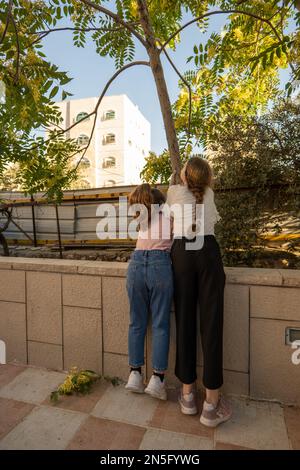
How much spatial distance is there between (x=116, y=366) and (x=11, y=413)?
0.85m

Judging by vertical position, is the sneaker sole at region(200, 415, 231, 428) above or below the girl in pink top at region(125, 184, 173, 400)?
below

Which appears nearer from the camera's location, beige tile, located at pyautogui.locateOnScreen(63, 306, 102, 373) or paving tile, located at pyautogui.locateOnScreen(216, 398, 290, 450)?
paving tile, located at pyautogui.locateOnScreen(216, 398, 290, 450)

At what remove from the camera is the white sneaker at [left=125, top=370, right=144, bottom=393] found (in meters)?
2.25

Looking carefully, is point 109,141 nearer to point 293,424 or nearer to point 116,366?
point 116,366

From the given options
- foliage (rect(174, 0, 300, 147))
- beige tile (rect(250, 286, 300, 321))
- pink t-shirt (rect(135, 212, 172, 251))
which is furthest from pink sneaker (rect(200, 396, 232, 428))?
foliage (rect(174, 0, 300, 147))

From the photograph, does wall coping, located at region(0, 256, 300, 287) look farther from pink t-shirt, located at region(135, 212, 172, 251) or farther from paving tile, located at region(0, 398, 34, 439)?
paving tile, located at region(0, 398, 34, 439)

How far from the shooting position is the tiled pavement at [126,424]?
1.80m

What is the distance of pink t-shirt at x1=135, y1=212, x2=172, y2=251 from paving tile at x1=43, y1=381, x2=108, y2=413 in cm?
125

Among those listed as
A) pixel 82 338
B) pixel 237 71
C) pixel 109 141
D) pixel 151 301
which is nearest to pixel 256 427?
pixel 151 301

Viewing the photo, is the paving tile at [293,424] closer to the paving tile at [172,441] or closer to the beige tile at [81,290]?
the paving tile at [172,441]

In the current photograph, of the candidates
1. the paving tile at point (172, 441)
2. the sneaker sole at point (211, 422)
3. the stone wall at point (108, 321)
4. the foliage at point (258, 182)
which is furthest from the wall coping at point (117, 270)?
the paving tile at point (172, 441)

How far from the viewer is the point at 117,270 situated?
246 cm

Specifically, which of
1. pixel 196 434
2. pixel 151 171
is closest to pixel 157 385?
pixel 196 434
